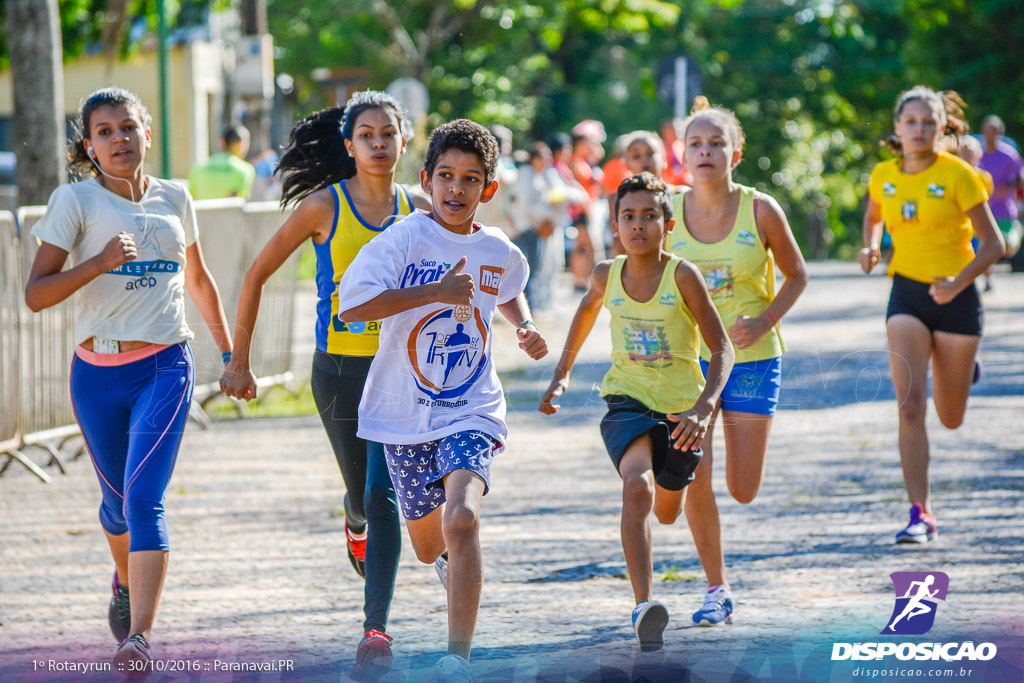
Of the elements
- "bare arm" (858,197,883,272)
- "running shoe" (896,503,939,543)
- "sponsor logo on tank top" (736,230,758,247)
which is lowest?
"running shoe" (896,503,939,543)

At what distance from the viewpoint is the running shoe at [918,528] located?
20.8ft

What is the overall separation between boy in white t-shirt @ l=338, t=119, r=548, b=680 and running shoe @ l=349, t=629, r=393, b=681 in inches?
16.6

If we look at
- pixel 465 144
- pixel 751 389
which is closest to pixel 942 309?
pixel 751 389

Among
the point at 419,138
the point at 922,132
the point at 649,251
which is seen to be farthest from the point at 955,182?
the point at 419,138

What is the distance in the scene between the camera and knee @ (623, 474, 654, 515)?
15.5ft

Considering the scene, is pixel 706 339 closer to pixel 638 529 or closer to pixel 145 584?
pixel 638 529

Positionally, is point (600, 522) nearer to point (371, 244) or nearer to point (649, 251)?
point (649, 251)

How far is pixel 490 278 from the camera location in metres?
4.41

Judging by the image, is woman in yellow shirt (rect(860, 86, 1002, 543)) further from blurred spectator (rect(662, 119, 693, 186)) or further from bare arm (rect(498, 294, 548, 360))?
blurred spectator (rect(662, 119, 693, 186))

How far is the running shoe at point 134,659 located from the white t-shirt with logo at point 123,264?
1.06 metres

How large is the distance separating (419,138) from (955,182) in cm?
1252

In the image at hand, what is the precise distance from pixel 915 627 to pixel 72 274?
10.8 ft

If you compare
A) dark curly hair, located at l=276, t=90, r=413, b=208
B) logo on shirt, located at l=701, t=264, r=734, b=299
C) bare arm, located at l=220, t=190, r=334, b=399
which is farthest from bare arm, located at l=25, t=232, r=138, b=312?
logo on shirt, located at l=701, t=264, r=734, b=299

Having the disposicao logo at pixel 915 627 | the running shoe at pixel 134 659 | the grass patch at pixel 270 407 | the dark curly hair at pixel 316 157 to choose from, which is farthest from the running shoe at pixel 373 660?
the grass patch at pixel 270 407
